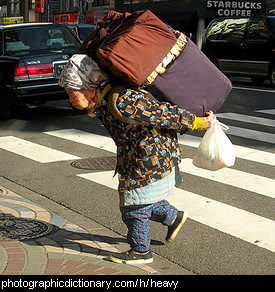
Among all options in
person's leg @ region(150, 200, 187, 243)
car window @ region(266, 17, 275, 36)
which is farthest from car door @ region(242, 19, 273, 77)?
person's leg @ region(150, 200, 187, 243)

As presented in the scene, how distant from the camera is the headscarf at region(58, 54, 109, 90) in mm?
4176

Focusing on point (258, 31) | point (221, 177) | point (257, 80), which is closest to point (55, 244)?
point (221, 177)

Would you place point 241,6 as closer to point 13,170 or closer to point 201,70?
point 13,170

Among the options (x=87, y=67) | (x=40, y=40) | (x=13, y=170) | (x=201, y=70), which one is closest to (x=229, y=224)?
(x=201, y=70)

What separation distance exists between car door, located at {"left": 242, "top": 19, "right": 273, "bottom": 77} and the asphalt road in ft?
19.7

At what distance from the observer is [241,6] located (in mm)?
35250

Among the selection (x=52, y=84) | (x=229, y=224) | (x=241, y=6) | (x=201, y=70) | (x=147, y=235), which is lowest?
(x=241, y=6)

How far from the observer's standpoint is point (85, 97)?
14.0 feet

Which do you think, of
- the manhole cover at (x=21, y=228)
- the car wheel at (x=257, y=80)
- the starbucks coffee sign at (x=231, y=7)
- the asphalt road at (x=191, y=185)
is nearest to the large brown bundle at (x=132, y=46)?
the asphalt road at (x=191, y=185)

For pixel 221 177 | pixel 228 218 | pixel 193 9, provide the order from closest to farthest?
1. pixel 228 218
2. pixel 221 177
3. pixel 193 9

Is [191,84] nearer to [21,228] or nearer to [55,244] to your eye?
[55,244]

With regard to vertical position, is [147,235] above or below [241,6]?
above

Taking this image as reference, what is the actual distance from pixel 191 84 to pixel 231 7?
1265 inches
